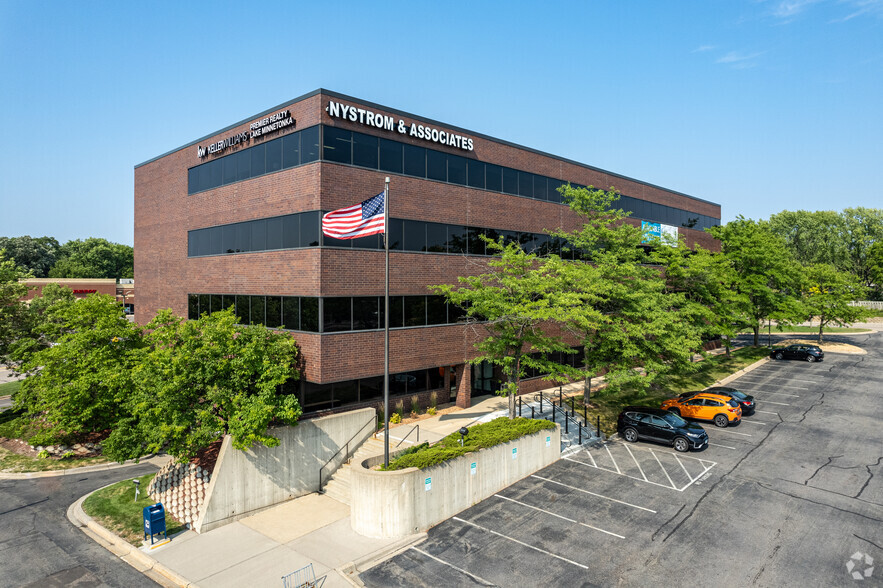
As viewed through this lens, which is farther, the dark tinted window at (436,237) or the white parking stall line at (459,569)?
the dark tinted window at (436,237)

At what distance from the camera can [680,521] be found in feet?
53.0

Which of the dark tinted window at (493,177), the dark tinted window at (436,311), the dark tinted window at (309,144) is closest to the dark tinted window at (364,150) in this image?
the dark tinted window at (309,144)

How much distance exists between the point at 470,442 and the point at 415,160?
1416 centimetres

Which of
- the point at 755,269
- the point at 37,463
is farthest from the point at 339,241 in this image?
the point at 755,269

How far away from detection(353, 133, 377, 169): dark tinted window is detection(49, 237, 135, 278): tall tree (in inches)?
3728

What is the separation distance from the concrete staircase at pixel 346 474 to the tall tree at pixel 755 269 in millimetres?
31365

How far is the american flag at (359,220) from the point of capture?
1616 cm

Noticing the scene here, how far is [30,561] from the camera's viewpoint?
1422cm

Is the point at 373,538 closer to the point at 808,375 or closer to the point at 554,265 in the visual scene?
the point at 554,265

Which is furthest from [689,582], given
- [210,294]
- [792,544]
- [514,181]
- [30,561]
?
[210,294]

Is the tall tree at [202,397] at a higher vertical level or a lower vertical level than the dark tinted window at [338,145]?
lower

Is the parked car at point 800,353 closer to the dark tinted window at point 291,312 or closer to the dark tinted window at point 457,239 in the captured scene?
the dark tinted window at point 457,239

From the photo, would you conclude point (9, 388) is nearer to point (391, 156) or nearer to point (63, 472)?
point (63, 472)

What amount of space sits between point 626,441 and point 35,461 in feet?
88.0
